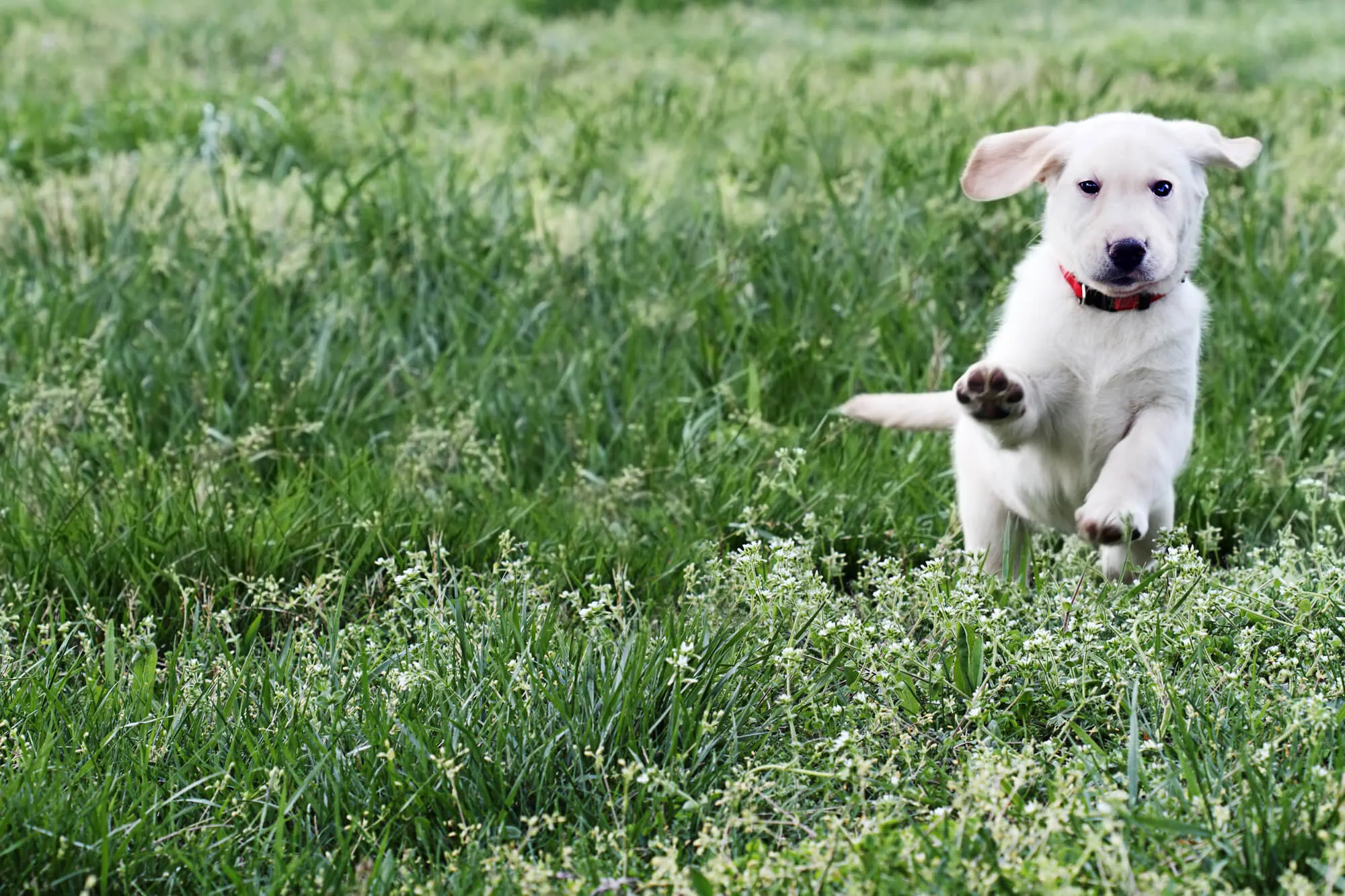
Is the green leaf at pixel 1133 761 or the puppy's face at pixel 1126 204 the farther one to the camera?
the puppy's face at pixel 1126 204

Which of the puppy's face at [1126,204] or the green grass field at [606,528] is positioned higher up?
the puppy's face at [1126,204]

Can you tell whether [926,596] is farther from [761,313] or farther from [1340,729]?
[761,313]

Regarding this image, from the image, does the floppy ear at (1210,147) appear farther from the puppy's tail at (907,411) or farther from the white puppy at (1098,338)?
the puppy's tail at (907,411)

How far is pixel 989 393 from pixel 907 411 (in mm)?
663

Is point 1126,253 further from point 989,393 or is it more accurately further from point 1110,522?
point 1110,522

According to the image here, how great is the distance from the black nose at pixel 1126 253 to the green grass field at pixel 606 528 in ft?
1.93

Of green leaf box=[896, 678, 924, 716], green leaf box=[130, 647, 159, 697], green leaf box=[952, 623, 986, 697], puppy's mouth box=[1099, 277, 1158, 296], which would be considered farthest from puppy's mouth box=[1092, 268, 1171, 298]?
green leaf box=[130, 647, 159, 697]

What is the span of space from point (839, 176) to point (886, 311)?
1.62 meters

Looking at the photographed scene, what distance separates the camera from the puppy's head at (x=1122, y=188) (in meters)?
2.94

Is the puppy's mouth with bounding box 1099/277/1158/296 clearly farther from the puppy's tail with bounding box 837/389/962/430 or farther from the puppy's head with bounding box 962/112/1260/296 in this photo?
the puppy's tail with bounding box 837/389/962/430

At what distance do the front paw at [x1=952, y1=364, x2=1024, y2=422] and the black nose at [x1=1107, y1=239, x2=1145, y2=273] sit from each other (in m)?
0.31

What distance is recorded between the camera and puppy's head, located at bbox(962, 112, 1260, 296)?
2.94m

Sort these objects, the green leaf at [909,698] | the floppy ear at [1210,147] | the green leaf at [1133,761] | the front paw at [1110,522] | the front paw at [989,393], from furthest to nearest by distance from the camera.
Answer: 1. the floppy ear at [1210,147]
2. the front paw at [989,393]
3. the front paw at [1110,522]
4. the green leaf at [909,698]
5. the green leaf at [1133,761]

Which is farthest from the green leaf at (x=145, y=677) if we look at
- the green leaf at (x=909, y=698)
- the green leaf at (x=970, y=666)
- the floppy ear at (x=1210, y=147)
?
the floppy ear at (x=1210, y=147)
